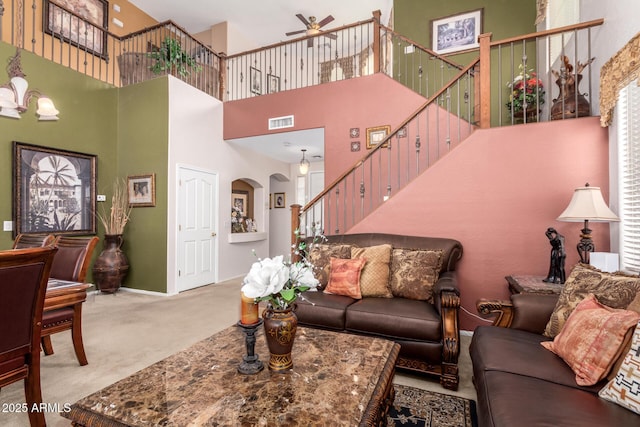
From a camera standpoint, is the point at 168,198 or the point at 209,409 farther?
the point at 168,198

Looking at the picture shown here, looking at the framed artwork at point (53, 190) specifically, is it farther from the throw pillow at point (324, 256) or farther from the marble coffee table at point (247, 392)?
the marble coffee table at point (247, 392)

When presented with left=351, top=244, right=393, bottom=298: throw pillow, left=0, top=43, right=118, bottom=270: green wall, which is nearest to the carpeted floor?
left=351, top=244, right=393, bottom=298: throw pillow

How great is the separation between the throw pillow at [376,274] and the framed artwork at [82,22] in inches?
231

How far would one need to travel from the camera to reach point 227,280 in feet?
20.2

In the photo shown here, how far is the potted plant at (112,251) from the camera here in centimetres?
484

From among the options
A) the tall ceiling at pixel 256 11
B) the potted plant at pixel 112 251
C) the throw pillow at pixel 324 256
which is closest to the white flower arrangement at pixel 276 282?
the throw pillow at pixel 324 256

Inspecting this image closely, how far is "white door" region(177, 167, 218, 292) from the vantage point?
519cm

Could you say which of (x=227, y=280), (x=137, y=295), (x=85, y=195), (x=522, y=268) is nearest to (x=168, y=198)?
(x=85, y=195)

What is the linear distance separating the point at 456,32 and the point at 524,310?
5405 mm

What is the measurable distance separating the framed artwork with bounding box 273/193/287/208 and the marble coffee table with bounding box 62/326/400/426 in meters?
7.06

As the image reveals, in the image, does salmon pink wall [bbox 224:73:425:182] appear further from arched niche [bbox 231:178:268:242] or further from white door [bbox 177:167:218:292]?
arched niche [bbox 231:178:268:242]

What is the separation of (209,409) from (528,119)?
526 centimetres

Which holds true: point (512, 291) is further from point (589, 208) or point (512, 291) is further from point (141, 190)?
point (141, 190)

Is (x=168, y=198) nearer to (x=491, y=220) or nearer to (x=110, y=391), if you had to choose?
(x=110, y=391)
